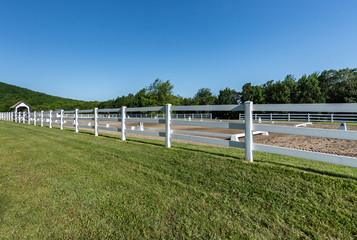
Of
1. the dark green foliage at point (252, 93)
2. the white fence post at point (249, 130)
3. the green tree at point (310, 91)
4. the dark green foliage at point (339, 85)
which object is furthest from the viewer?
the dark green foliage at point (252, 93)

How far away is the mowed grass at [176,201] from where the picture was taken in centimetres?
172

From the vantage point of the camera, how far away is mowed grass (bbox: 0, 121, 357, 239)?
1.72m

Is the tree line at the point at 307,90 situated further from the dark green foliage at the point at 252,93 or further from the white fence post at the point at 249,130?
the white fence post at the point at 249,130

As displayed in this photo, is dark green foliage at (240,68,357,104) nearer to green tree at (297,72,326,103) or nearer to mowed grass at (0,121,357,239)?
green tree at (297,72,326,103)

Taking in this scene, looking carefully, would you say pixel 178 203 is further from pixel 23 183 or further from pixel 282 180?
pixel 23 183

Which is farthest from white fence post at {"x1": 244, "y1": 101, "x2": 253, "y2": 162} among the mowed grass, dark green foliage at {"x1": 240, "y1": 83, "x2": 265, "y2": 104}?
dark green foliage at {"x1": 240, "y1": 83, "x2": 265, "y2": 104}

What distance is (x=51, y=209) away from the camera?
2.08m

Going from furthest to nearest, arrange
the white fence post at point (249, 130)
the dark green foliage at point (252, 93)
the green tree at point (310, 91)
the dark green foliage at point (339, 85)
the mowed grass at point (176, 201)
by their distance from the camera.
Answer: the dark green foliage at point (252, 93) < the green tree at point (310, 91) < the dark green foliage at point (339, 85) < the white fence post at point (249, 130) < the mowed grass at point (176, 201)

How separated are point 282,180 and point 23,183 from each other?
3.92 metres

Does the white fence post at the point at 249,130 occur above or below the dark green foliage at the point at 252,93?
below

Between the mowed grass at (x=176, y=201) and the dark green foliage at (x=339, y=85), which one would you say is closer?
the mowed grass at (x=176, y=201)

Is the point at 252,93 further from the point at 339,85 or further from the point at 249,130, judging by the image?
the point at 249,130

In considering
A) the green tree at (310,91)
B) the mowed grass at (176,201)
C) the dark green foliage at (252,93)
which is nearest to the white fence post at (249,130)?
the mowed grass at (176,201)

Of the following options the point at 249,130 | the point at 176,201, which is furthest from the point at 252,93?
the point at 176,201
